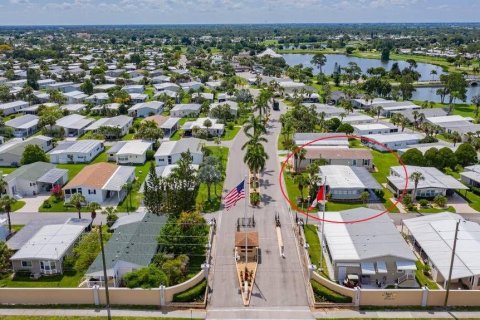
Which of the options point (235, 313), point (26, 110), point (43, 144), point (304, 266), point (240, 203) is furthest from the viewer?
point (26, 110)


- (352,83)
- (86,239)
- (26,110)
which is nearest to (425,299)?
(86,239)

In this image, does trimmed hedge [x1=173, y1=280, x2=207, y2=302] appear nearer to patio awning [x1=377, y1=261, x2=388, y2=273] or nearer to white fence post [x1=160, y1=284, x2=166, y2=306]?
white fence post [x1=160, y1=284, x2=166, y2=306]

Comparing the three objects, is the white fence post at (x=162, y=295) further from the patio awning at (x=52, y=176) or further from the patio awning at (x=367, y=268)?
the patio awning at (x=52, y=176)

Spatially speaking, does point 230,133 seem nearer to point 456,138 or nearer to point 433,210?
point 456,138

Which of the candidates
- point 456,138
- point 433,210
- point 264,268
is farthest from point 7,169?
point 456,138

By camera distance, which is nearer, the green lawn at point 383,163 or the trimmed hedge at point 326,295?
the trimmed hedge at point 326,295

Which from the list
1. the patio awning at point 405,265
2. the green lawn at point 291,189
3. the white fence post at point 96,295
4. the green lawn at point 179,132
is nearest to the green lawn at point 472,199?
the green lawn at point 291,189

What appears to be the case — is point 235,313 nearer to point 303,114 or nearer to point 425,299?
point 425,299
